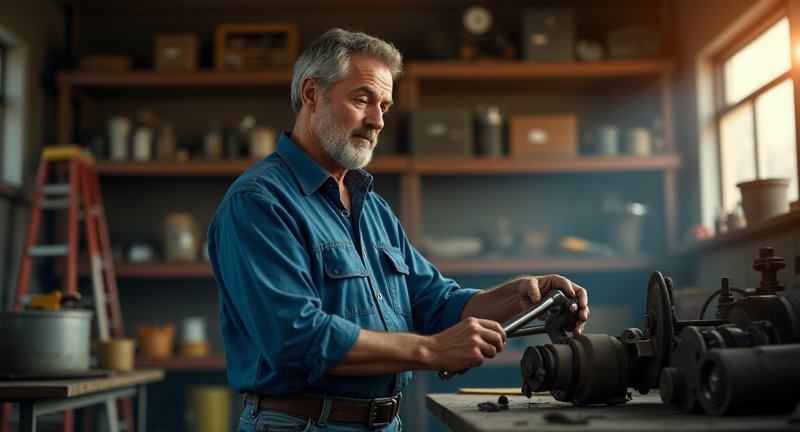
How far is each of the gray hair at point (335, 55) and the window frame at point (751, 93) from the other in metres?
2.44

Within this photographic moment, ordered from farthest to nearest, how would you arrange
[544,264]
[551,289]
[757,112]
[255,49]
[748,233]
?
[255,49], [544,264], [757,112], [748,233], [551,289]

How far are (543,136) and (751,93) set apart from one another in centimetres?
129

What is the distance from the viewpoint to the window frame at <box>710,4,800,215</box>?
14.6ft

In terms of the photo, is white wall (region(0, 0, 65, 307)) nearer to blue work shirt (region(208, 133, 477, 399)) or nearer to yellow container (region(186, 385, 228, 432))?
yellow container (region(186, 385, 228, 432))

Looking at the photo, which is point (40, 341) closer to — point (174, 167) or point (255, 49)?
point (174, 167)

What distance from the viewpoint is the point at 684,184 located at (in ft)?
19.0

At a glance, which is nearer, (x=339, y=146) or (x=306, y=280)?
(x=306, y=280)

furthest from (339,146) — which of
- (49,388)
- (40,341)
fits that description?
(40,341)

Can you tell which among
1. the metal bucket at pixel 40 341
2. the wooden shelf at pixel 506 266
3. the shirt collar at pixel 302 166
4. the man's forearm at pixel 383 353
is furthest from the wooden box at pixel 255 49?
the man's forearm at pixel 383 353

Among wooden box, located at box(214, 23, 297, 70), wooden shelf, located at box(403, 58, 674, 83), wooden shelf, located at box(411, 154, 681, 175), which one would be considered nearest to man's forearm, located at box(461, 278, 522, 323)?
wooden shelf, located at box(411, 154, 681, 175)

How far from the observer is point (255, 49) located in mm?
6004

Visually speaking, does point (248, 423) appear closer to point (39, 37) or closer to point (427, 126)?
point (427, 126)

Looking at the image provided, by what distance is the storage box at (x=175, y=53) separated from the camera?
19.5ft

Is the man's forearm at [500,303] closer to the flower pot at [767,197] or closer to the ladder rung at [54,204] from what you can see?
the flower pot at [767,197]
